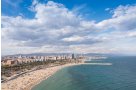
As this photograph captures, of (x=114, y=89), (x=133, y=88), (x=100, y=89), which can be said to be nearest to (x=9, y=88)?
(x=100, y=89)

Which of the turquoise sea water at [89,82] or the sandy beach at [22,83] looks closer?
the turquoise sea water at [89,82]

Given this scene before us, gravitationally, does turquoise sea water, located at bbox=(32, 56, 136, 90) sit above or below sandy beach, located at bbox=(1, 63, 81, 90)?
below

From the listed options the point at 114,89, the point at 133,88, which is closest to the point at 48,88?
the point at 114,89

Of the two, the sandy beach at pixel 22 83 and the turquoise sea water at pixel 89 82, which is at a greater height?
the sandy beach at pixel 22 83

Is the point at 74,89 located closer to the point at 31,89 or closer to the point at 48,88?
the point at 48,88

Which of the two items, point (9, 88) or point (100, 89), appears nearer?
point (100, 89)

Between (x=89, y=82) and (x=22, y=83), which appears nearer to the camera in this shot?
(x=22, y=83)

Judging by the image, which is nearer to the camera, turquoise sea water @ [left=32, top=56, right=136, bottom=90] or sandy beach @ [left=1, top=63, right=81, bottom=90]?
turquoise sea water @ [left=32, top=56, right=136, bottom=90]

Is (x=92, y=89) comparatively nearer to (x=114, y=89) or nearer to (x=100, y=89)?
(x=100, y=89)

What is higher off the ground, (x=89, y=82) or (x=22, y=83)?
(x=22, y=83)
